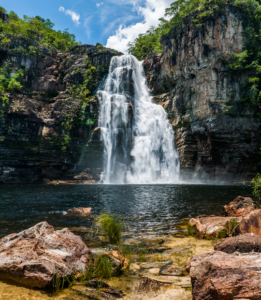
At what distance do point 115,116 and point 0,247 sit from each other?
31.2 metres

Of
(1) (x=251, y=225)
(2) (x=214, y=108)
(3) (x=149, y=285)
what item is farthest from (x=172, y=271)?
(2) (x=214, y=108)

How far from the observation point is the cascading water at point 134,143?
110 feet

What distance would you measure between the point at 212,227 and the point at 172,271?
10.3ft

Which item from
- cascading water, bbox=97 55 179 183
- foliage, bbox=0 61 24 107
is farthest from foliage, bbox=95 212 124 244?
foliage, bbox=0 61 24 107

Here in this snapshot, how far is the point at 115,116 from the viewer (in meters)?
34.8

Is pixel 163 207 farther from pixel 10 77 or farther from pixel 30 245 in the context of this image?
pixel 10 77

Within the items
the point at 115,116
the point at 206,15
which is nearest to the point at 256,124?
the point at 206,15

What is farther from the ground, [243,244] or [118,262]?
[243,244]

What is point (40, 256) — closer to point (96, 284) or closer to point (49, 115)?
point (96, 284)

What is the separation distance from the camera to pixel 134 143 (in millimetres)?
34656

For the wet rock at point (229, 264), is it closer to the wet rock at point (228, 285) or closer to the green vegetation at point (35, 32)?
the wet rock at point (228, 285)

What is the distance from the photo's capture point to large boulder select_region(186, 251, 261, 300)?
8.14ft

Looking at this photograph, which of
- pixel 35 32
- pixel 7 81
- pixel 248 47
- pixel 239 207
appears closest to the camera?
pixel 239 207

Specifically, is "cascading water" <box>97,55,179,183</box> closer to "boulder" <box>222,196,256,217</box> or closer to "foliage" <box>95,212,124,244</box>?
"boulder" <box>222,196,256,217</box>
